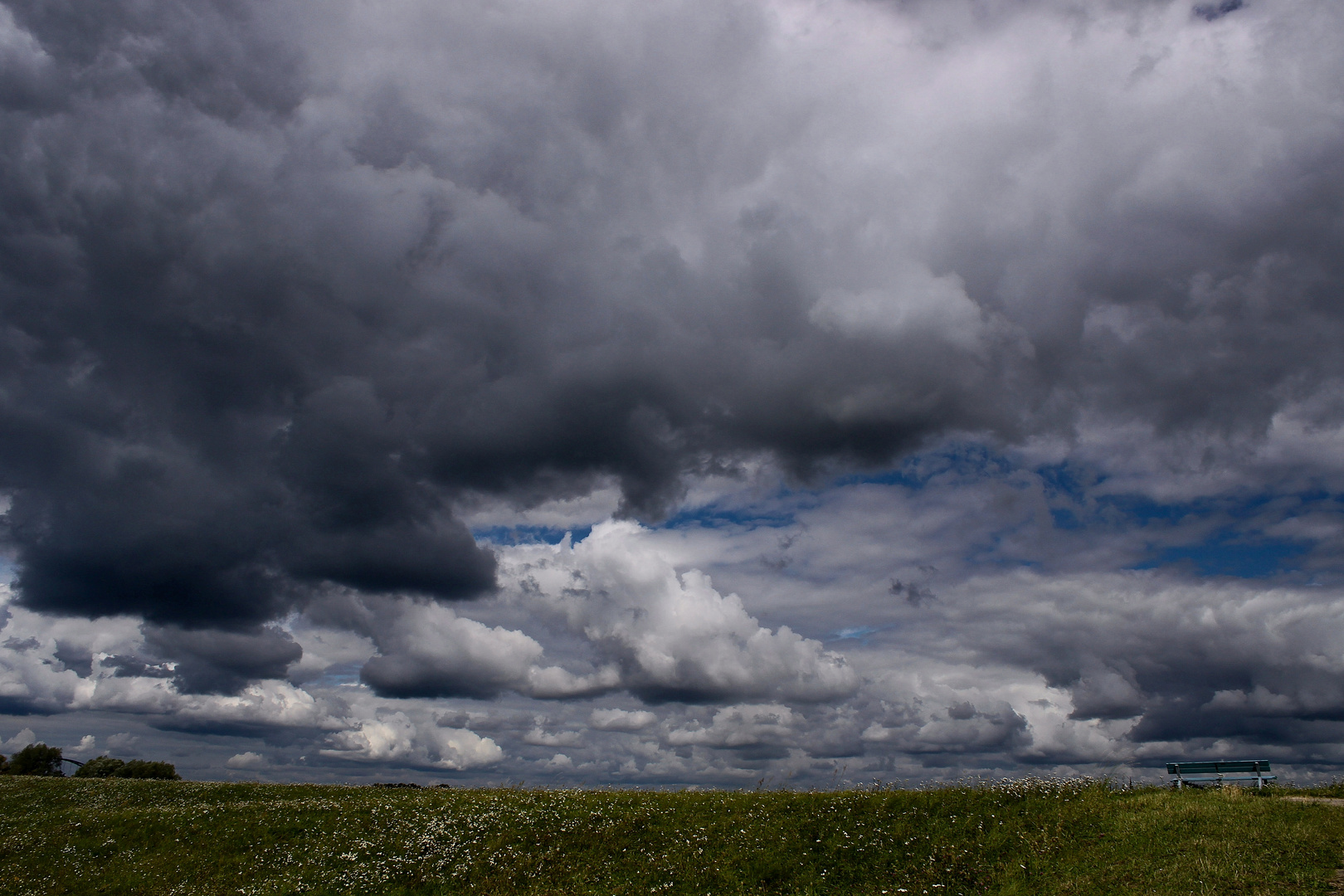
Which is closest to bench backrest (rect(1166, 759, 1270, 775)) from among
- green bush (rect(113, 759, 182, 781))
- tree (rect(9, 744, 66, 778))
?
green bush (rect(113, 759, 182, 781))

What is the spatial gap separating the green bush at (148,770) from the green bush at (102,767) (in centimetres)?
A: 55

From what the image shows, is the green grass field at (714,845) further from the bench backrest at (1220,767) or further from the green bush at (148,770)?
the green bush at (148,770)

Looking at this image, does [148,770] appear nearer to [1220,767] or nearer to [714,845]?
[714,845]

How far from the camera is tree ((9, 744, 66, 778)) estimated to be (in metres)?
84.8

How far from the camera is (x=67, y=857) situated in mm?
32969

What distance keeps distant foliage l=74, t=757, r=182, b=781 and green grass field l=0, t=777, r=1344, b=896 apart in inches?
2035

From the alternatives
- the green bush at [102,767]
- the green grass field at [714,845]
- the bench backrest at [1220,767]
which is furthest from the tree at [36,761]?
the bench backrest at [1220,767]

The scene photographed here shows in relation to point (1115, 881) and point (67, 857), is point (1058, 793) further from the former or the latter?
point (67, 857)

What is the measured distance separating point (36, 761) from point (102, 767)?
45.5ft

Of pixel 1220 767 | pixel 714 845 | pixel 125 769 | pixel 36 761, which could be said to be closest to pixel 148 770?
pixel 125 769

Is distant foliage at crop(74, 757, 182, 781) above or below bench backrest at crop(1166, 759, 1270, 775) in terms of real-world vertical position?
below

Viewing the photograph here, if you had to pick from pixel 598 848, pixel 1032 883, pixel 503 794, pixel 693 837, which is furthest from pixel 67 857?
pixel 1032 883

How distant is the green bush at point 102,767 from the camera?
79.0 m

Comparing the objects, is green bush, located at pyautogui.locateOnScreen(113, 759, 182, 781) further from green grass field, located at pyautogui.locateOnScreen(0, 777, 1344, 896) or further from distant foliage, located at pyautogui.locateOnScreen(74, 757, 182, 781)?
green grass field, located at pyautogui.locateOnScreen(0, 777, 1344, 896)
